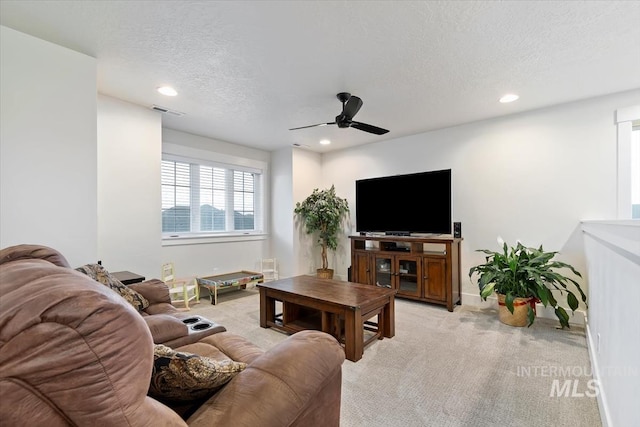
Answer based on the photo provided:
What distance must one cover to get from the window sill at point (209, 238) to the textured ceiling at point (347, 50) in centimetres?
181

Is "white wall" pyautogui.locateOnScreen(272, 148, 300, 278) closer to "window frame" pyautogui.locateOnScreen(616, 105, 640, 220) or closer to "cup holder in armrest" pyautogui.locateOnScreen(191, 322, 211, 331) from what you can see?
"cup holder in armrest" pyautogui.locateOnScreen(191, 322, 211, 331)

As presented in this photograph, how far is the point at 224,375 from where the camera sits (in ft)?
3.26

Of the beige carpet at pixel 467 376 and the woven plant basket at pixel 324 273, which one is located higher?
the woven plant basket at pixel 324 273

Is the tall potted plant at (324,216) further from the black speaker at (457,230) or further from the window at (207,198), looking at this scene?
the black speaker at (457,230)

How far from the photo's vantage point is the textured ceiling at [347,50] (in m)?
1.83

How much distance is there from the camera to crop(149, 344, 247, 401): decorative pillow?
88 centimetres

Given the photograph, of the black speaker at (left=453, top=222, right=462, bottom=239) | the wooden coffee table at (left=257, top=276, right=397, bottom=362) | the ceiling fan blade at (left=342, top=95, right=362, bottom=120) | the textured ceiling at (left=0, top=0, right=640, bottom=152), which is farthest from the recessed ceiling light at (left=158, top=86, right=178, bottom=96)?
the black speaker at (left=453, top=222, right=462, bottom=239)

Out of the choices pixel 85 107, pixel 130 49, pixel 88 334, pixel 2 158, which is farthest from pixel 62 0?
pixel 88 334

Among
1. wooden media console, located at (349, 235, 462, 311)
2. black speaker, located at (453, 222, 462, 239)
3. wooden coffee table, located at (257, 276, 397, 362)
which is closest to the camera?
wooden coffee table, located at (257, 276, 397, 362)

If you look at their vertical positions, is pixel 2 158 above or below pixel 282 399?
above

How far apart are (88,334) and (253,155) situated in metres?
4.95

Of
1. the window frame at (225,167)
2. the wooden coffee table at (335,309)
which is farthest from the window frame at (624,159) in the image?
the window frame at (225,167)

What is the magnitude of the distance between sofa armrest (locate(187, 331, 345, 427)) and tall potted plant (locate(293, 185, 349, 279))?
12.5ft

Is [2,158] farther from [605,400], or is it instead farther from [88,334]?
[605,400]
